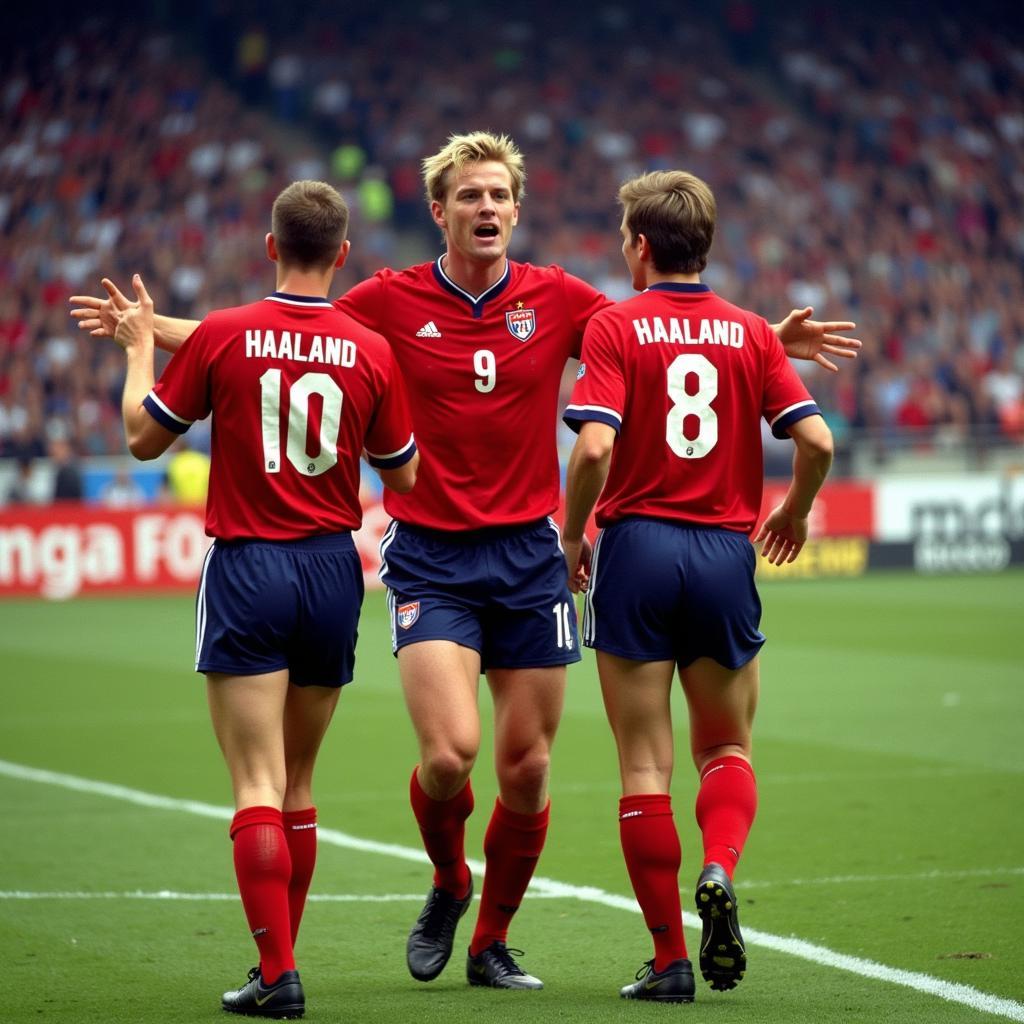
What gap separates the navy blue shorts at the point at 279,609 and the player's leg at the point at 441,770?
0.26 m

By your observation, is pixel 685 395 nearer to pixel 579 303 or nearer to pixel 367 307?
pixel 579 303

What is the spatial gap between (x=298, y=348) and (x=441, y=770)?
4.07 feet

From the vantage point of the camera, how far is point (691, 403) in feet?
16.6

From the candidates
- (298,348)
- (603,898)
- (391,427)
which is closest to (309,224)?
(298,348)

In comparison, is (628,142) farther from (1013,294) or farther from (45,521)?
(45,521)

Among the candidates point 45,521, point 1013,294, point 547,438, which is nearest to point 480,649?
point 547,438

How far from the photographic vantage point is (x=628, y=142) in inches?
1239

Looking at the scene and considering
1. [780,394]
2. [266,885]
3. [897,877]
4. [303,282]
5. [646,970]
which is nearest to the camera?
[266,885]

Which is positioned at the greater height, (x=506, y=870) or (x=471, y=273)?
(x=471, y=273)

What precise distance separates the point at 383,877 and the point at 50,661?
860 centimetres

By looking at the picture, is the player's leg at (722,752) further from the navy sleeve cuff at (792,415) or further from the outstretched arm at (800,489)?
the navy sleeve cuff at (792,415)

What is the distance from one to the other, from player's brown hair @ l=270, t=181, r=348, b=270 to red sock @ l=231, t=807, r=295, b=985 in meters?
1.46

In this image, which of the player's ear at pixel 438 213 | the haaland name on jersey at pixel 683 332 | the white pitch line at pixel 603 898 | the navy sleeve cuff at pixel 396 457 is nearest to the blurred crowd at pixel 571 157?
the white pitch line at pixel 603 898

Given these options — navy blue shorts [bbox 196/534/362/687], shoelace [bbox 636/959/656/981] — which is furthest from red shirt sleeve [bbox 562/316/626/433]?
shoelace [bbox 636/959/656/981]
